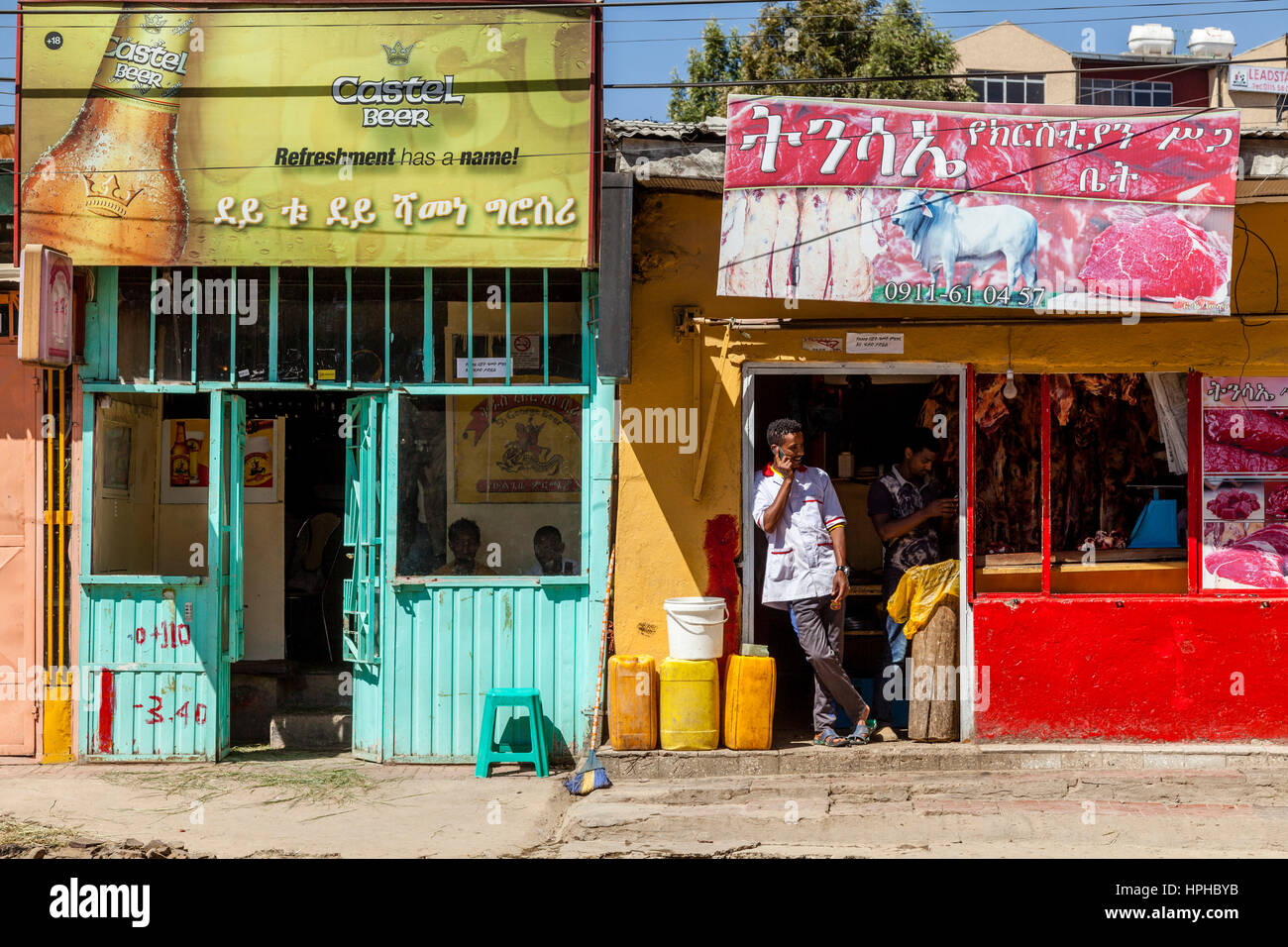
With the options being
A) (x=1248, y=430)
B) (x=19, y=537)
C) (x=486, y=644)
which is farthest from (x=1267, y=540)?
(x=19, y=537)

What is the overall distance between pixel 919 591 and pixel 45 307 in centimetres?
599

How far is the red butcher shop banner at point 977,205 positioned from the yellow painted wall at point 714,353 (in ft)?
1.83

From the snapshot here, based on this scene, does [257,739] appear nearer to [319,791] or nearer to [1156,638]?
[319,791]

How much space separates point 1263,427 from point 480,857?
5.77 m

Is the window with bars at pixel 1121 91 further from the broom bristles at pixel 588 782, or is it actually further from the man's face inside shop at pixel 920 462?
the broom bristles at pixel 588 782

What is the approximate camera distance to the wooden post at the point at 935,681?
307 inches

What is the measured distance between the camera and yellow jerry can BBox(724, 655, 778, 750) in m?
7.60

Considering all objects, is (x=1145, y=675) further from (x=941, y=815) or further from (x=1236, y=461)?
(x=941, y=815)

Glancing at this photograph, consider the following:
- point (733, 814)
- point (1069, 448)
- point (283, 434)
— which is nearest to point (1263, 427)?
point (1069, 448)

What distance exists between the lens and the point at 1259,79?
3136 cm

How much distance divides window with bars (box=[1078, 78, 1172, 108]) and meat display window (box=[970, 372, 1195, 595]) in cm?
2280

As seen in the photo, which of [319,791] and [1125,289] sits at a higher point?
[1125,289]

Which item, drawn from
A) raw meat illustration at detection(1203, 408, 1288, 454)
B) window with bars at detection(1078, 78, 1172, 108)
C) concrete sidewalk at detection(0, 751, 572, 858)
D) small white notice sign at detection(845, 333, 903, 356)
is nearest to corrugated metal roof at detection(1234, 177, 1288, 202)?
raw meat illustration at detection(1203, 408, 1288, 454)
